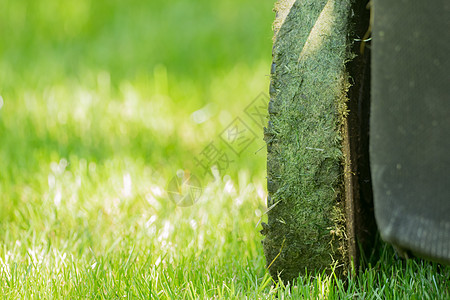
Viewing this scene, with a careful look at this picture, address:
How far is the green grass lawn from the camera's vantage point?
1.51m

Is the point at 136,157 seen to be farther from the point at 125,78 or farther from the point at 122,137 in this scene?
the point at 125,78

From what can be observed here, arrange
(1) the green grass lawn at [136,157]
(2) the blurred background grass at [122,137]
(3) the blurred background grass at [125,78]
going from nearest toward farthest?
(1) the green grass lawn at [136,157] < (2) the blurred background grass at [122,137] < (3) the blurred background grass at [125,78]

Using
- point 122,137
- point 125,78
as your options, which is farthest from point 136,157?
point 125,78

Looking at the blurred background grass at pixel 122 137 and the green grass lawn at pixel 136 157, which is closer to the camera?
the green grass lawn at pixel 136 157

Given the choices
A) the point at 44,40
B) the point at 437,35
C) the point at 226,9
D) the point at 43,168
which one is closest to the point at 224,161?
the point at 43,168

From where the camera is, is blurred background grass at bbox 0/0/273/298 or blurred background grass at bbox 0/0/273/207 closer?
blurred background grass at bbox 0/0/273/298

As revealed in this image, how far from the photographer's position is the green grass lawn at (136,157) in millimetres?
1506

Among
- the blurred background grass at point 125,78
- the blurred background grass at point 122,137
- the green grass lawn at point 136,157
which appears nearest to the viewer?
the green grass lawn at point 136,157

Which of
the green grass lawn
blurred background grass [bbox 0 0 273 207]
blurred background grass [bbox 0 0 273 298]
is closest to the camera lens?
the green grass lawn

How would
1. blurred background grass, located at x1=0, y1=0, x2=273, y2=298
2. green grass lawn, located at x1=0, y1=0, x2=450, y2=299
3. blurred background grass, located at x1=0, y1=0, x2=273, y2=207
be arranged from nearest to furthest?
green grass lawn, located at x1=0, y1=0, x2=450, y2=299
blurred background grass, located at x1=0, y1=0, x2=273, y2=298
blurred background grass, located at x1=0, y1=0, x2=273, y2=207

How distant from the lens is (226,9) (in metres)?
4.49

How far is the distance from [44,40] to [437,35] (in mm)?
3340

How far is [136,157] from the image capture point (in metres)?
2.55

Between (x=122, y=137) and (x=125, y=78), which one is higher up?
(x=125, y=78)
